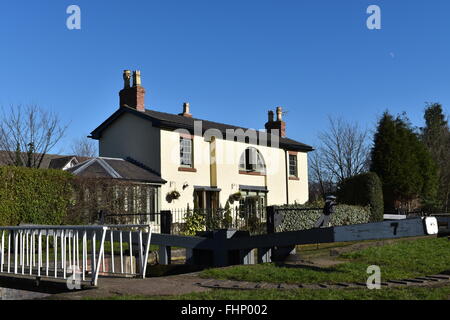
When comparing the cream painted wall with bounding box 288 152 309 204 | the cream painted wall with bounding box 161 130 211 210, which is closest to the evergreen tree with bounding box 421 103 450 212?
the cream painted wall with bounding box 288 152 309 204

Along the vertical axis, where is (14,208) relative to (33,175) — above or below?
below

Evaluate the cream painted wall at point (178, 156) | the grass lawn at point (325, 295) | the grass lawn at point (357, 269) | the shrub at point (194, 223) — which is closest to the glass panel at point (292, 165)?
the cream painted wall at point (178, 156)

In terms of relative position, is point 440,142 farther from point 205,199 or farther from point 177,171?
point 177,171

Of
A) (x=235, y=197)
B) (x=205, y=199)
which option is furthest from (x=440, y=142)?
(x=205, y=199)

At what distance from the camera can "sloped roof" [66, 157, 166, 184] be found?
22516 mm

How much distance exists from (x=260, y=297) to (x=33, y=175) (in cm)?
1276

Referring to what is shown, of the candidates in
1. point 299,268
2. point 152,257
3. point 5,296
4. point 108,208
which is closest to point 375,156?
point 108,208

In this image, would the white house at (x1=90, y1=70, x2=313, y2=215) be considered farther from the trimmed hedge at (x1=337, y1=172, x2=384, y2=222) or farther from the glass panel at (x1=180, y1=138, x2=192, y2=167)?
the trimmed hedge at (x1=337, y1=172, x2=384, y2=222)

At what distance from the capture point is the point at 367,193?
2552 centimetres

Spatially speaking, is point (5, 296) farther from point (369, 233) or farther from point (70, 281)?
point (369, 233)

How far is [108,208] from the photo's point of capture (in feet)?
68.8

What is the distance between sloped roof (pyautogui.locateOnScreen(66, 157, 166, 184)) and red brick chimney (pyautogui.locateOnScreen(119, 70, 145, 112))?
3106 millimetres
